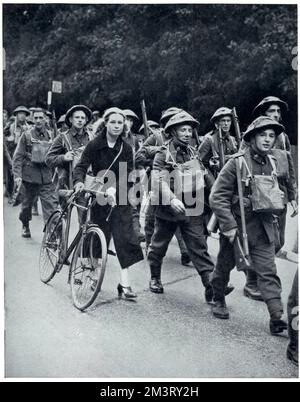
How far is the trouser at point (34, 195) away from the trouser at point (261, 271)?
3.40 m

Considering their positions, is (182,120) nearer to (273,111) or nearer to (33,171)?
(273,111)

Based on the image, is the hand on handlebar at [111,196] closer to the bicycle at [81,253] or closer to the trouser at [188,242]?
the bicycle at [81,253]

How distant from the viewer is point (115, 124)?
5387 millimetres

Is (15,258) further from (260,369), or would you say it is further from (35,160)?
(260,369)

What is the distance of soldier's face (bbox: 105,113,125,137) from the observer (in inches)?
212

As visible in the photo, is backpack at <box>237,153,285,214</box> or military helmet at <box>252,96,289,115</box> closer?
backpack at <box>237,153,285,214</box>

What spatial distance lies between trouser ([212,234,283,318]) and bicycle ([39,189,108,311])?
43.2 inches

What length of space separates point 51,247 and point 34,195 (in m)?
2.28

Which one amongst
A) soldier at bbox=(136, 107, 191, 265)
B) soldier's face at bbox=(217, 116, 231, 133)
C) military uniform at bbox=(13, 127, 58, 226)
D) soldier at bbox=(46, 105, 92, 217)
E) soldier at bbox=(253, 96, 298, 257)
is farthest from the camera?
military uniform at bbox=(13, 127, 58, 226)

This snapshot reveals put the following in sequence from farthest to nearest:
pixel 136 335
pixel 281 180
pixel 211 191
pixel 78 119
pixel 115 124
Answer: pixel 78 119, pixel 281 180, pixel 115 124, pixel 211 191, pixel 136 335

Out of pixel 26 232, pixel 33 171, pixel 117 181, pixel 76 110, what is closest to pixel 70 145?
pixel 76 110

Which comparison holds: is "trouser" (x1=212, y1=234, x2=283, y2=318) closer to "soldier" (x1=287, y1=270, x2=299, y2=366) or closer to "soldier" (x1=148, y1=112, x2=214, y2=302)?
"soldier" (x1=148, y1=112, x2=214, y2=302)

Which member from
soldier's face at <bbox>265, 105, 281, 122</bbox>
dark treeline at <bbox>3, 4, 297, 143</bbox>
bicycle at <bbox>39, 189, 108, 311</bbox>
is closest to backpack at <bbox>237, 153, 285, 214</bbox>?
bicycle at <bbox>39, 189, 108, 311</bbox>
